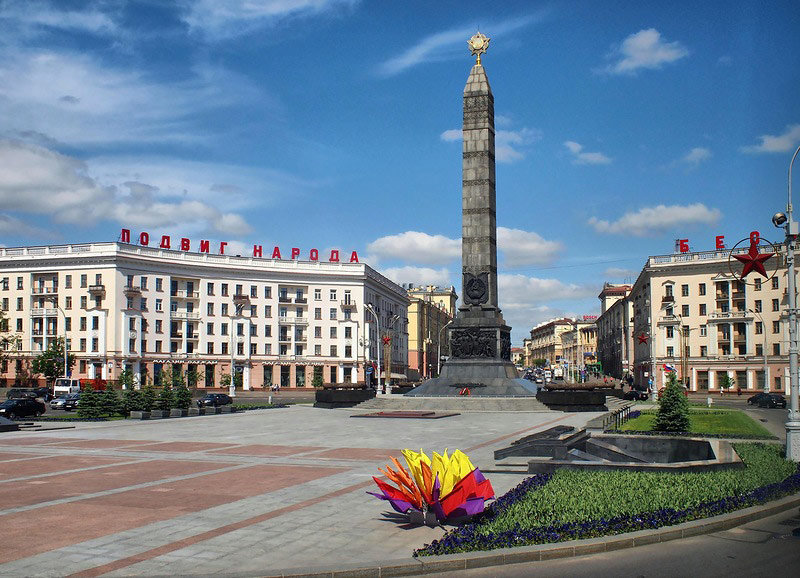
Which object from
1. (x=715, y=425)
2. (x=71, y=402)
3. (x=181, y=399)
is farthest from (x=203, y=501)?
(x=71, y=402)

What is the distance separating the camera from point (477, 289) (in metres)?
48.3

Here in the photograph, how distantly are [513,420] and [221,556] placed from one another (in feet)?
85.7

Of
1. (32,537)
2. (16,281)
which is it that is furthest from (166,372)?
(32,537)

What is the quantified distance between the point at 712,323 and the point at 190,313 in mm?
60400

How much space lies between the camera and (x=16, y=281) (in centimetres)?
8775

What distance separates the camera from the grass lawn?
2688 cm

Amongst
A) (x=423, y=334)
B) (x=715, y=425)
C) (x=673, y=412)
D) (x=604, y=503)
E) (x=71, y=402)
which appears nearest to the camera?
(x=604, y=503)

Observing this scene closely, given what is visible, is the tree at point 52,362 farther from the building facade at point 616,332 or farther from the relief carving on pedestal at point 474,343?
the building facade at point 616,332

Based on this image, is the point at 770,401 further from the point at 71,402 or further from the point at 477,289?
the point at 71,402

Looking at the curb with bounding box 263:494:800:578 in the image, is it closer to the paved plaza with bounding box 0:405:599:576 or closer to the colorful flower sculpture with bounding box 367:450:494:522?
the paved plaza with bounding box 0:405:599:576

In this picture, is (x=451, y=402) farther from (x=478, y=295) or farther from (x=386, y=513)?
(x=386, y=513)

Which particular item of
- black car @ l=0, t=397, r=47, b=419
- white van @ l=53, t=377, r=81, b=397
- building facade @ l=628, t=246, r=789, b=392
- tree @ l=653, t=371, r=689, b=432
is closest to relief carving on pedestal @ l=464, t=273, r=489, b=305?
tree @ l=653, t=371, r=689, b=432

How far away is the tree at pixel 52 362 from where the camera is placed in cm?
8131

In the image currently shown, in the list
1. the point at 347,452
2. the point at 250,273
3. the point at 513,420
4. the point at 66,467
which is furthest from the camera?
the point at 250,273
